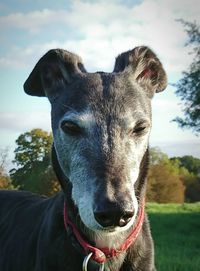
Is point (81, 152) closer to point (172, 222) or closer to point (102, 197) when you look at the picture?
point (102, 197)

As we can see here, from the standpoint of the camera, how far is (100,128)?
4652mm

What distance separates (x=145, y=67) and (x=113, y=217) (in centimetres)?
236

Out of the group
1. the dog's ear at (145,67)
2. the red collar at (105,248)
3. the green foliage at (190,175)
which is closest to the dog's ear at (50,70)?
the dog's ear at (145,67)

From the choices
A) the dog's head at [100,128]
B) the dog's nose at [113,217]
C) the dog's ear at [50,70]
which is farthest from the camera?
the dog's ear at [50,70]

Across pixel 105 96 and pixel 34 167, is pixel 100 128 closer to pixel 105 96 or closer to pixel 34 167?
pixel 105 96

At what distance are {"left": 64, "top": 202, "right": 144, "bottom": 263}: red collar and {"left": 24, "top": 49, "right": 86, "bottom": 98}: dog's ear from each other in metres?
1.59

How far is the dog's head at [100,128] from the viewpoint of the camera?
416 cm

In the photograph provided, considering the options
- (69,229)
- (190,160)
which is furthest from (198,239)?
(190,160)

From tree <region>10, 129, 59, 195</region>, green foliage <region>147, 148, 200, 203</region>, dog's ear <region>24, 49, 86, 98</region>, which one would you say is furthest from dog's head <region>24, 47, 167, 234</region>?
green foliage <region>147, 148, 200, 203</region>

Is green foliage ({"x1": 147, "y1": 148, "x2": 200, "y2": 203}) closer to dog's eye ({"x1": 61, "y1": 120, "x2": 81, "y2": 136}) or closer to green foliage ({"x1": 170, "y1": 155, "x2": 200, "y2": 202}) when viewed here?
green foliage ({"x1": 170, "y1": 155, "x2": 200, "y2": 202})

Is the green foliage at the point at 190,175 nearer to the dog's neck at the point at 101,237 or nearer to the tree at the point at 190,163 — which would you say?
the tree at the point at 190,163

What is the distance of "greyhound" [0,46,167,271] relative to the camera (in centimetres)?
425

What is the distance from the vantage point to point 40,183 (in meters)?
44.2

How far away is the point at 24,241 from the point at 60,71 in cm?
199
